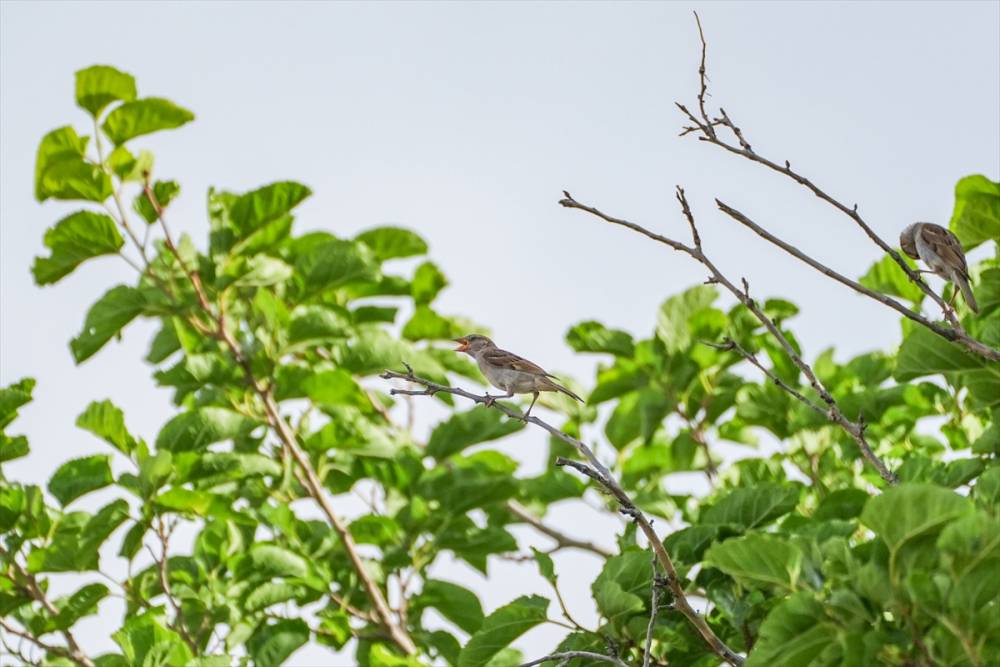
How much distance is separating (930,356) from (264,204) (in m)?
4.05

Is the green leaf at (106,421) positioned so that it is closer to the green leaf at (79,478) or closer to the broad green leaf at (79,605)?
the green leaf at (79,478)

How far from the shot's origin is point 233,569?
7613mm

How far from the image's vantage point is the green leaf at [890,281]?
320 inches

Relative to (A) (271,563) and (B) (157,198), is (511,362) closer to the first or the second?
(A) (271,563)

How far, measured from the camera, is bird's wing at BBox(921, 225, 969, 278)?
643 cm

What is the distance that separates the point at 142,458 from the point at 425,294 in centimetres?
253

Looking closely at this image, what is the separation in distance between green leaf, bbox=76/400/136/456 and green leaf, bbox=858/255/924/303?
4.32m

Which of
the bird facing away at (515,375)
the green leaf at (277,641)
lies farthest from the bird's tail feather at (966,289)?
the green leaf at (277,641)

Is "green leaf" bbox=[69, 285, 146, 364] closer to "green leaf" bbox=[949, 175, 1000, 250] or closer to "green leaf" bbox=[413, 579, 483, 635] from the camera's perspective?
"green leaf" bbox=[413, 579, 483, 635]

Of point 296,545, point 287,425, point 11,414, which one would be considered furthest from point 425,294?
point 11,414

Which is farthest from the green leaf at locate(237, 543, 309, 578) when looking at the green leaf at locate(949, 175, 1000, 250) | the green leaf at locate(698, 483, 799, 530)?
the green leaf at locate(949, 175, 1000, 250)

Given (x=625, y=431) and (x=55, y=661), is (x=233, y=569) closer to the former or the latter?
(x=55, y=661)

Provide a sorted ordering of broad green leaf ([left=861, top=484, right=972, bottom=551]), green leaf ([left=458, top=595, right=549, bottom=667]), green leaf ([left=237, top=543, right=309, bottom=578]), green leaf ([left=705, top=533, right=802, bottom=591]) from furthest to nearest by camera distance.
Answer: green leaf ([left=237, top=543, right=309, bottom=578]) < green leaf ([left=458, top=595, right=549, bottom=667]) < green leaf ([left=705, top=533, right=802, bottom=591]) < broad green leaf ([left=861, top=484, right=972, bottom=551])

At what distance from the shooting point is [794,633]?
385 centimetres
